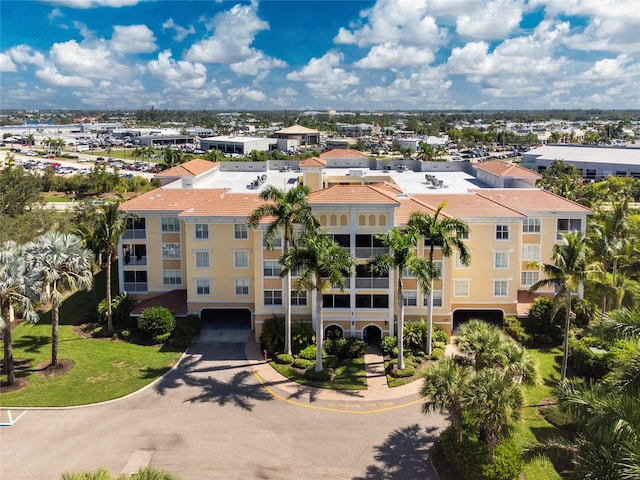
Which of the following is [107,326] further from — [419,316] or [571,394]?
[571,394]

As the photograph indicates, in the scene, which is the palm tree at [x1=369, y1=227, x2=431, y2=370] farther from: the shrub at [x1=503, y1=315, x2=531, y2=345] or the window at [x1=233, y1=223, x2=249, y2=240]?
the window at [x1=233, y1=223, x2=249, y2=240]

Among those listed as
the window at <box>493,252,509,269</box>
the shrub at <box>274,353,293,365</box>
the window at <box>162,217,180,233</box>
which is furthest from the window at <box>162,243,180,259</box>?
the window at <box>493,252,509,269</box>

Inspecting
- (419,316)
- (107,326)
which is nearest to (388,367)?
(419,316)

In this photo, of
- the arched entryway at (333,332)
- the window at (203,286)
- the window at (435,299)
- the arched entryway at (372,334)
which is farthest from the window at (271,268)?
the window at (435,299)

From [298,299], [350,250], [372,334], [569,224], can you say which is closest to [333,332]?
[372,334]

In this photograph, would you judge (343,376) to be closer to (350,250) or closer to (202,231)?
(350,250)
